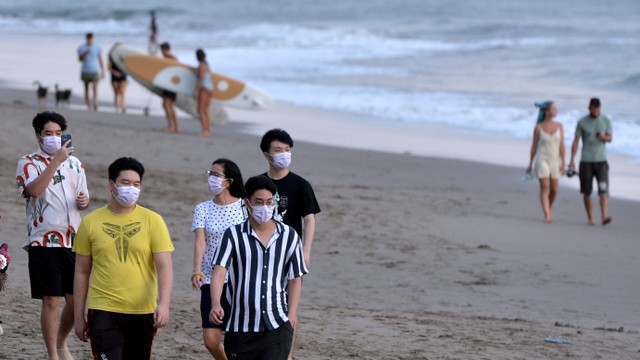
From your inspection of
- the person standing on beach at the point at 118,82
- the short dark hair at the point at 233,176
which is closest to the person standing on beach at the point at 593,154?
the short dark hair at the point at 233,176

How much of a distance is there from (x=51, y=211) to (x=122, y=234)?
3.72 ft

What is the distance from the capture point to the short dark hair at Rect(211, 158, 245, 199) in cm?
666

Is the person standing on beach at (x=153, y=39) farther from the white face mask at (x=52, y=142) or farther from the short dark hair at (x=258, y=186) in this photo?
the short dark hair at (x=258, y=186)

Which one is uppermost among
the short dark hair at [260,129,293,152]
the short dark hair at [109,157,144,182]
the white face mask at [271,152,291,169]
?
the short dark hair at [260,129,293,152]

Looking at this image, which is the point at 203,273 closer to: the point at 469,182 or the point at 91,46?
the point at 469,182

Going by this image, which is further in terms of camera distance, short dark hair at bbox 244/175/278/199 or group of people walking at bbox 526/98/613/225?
group of people walking at bbox 526/98/613/225

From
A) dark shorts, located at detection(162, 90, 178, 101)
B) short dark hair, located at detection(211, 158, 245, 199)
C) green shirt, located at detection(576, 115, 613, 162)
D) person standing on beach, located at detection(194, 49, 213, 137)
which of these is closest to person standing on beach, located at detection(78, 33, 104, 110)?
Result: dark shorts, located at detection(162, 90, 178, 101)

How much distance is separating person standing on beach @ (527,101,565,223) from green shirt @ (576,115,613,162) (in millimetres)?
295

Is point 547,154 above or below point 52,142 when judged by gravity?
above

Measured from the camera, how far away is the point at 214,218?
6645 mm

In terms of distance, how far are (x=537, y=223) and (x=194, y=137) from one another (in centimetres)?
721

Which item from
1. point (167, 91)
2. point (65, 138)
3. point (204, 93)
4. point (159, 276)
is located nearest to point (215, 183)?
point (65, 138)

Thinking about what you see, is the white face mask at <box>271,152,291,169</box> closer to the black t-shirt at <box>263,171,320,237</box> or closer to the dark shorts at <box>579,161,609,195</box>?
the black t-shirt at <box>263,171,320,237</box>

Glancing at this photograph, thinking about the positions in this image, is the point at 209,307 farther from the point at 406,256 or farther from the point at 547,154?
the point at 547,154
